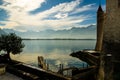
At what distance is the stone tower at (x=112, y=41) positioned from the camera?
852 centimetres

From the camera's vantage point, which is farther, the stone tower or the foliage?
the foliage

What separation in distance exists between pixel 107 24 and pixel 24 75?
6.27 m

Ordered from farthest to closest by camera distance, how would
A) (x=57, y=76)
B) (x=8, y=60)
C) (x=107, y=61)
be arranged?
(x=8, y=60) < (x=57, y=76) < (x=107, y=61)

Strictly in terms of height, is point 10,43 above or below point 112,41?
below

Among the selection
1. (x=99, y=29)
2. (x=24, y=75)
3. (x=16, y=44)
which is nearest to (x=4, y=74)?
(x=24, y=75)

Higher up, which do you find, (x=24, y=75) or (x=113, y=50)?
(x=113, y=50)

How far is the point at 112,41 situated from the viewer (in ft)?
30.9

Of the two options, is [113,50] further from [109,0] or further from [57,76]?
[57,76]

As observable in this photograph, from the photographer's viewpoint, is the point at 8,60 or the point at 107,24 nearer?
the point at 107,24

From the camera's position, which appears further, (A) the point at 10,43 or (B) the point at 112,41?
(A) the point at 10,43

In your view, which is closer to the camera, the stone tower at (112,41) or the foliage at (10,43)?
the stone tower at (112,41)

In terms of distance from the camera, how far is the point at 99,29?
2122cm

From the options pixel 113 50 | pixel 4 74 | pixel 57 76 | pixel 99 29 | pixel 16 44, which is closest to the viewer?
pixel 113 50

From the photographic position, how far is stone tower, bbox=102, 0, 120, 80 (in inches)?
335
